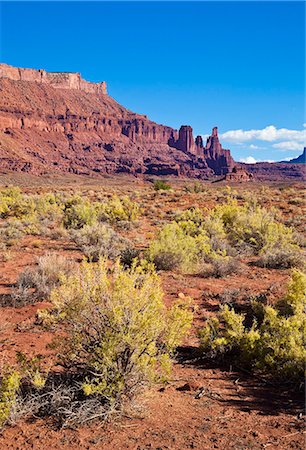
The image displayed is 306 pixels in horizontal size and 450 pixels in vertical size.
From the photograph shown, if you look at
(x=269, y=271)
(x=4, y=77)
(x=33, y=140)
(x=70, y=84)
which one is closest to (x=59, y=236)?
(x=269, y=271)

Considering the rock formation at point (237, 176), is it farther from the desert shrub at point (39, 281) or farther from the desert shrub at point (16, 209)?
the desert shrub at point (39, 281)

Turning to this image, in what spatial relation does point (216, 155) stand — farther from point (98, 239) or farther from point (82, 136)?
point (98, 239)

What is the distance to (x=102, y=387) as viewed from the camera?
153 inches

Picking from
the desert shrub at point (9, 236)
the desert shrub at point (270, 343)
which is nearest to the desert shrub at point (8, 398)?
the desert shrub at point (270, 343)

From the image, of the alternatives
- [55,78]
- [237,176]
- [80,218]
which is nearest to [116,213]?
[80,218]

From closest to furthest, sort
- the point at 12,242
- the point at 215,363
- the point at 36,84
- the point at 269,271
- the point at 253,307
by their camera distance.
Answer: the point at 215,363 < the point at 253,307 < the point at 269,271 < the point at 12,242 < the point at 36,84

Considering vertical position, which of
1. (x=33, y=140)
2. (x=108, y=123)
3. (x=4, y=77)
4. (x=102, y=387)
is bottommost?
(x=102, y=387)

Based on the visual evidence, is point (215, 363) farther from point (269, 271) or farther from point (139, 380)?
point (269, 271)

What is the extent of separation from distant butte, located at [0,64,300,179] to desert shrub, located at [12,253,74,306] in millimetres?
92915

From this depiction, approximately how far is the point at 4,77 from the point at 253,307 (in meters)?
159

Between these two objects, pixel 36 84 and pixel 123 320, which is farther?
pixel 36 84

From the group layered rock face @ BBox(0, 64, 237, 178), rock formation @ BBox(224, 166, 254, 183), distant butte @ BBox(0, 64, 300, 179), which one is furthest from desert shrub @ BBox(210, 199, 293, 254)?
rock formation @ BBox(224, 166, 254, 183)

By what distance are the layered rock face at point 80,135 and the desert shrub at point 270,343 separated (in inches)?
3954

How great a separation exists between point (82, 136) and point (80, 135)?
942 millimetres
